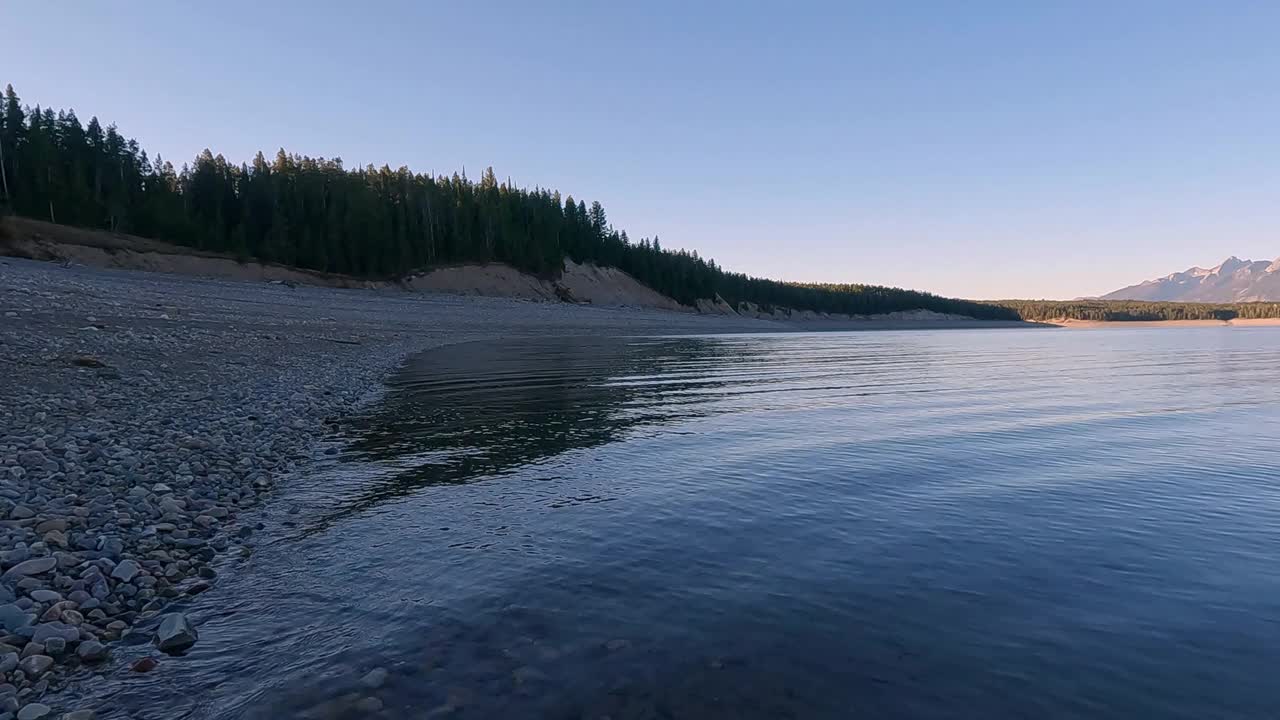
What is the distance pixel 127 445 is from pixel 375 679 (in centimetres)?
819

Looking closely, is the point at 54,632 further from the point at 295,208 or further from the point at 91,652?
the point at 295,208

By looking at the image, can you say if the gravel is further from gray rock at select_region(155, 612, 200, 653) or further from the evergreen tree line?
the evergreen tree line

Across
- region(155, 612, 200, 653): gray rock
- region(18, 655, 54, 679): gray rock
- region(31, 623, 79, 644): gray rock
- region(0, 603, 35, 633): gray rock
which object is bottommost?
region(155, 612, 200, 653): gray rock

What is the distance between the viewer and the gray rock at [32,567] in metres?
5.50

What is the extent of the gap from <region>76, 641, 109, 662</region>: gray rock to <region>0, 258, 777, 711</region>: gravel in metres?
0.01

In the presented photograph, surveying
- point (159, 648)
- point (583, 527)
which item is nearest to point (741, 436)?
point (583, 527)

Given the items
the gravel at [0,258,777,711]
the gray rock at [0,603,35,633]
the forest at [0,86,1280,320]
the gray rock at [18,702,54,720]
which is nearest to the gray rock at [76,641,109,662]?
the gravel at [0,258,777,711]

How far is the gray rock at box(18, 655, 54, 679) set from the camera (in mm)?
4512

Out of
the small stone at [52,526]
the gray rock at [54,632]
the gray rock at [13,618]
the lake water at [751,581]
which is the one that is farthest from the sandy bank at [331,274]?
the gray rock at [54,632]

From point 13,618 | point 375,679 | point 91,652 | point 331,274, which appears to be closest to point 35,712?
point 91,652

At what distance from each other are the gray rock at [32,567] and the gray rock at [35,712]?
195cm

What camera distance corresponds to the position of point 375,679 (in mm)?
4816

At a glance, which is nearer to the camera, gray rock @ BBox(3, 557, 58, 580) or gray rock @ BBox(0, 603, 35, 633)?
gray rock @ BBox(0, 603, 35, 633)

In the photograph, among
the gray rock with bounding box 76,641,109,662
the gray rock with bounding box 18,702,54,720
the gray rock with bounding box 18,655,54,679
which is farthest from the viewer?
the gray rock with bounding box 76,641,109,662
